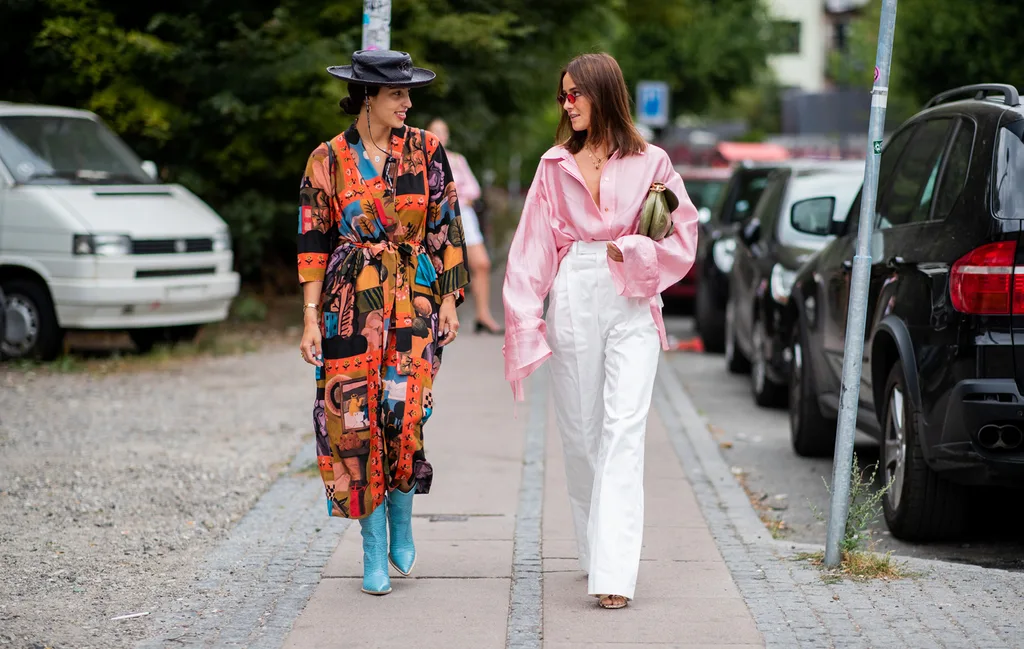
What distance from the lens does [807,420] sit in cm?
823

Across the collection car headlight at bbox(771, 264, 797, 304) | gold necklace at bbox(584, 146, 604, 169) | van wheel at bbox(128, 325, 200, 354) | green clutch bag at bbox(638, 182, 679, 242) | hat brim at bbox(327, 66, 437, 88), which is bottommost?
van wheel at bbox(128, 325, 200, 354)

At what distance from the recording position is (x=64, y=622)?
4.91 meters

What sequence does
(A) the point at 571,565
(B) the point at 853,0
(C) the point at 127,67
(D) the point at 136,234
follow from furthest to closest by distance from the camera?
(B) the point at 853,0 → (C) the point at 127,67 → (D) the point at 136,234 → (A) the point at 571,565

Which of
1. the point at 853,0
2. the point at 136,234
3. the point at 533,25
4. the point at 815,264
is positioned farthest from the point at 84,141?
the point at 853,0

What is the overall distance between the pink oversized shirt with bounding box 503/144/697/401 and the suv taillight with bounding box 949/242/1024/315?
1.08 metres

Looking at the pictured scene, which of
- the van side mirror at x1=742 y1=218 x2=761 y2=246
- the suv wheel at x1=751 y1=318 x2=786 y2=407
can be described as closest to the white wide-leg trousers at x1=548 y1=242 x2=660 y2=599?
the suv wheel at x1=751 y1=318 x2=786 y2=407

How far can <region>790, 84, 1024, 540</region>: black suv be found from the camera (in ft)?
17.7

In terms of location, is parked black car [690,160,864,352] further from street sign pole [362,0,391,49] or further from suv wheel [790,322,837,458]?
street sign pole [362,0,391,49]

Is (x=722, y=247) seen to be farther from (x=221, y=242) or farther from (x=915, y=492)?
(x=915, y=492)

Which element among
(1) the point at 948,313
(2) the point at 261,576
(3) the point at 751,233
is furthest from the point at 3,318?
(1) the point at 948,313

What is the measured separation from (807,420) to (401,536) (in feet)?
11.5

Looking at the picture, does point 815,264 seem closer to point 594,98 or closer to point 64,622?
point 594,98

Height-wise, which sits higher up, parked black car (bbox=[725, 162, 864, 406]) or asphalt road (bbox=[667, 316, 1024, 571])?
parked black car (bbox=[725, 162, 864, 406])

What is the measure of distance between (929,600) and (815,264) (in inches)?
135
